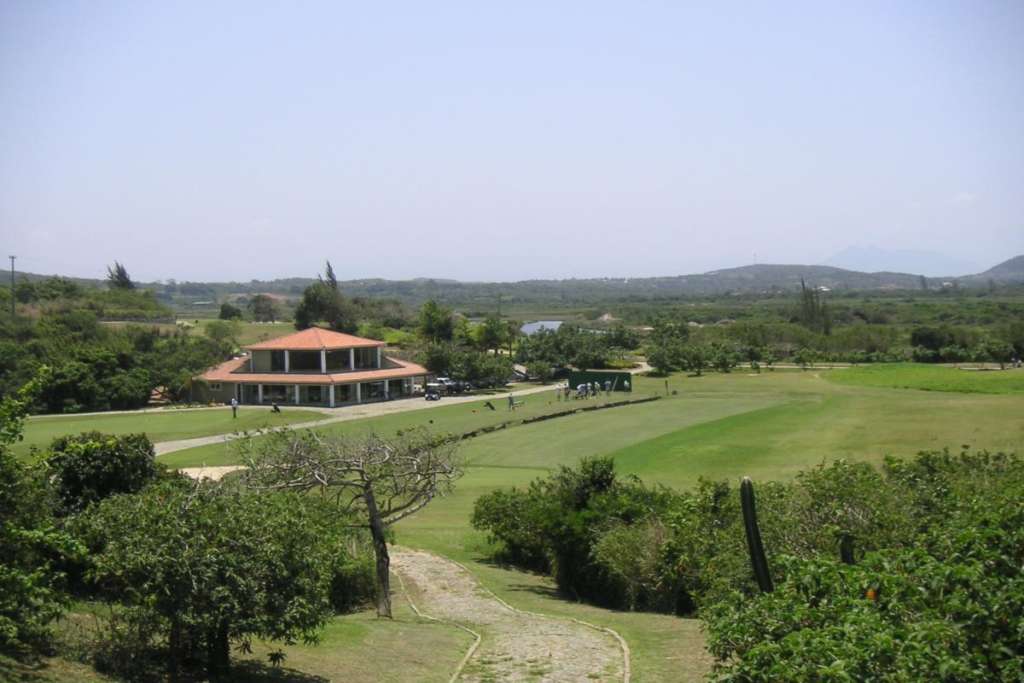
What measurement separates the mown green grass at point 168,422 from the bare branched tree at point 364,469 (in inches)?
1522

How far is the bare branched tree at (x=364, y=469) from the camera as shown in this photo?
20.2 m

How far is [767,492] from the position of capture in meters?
21.4

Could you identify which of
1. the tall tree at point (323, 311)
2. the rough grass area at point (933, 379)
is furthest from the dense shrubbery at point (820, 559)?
the tall tree at point (323, 311)

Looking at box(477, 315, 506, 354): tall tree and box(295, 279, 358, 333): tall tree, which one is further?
box(295, 279, 358, 333): tall tree

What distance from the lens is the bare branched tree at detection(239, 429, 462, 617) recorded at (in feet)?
66.2

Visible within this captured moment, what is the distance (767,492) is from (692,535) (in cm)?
200

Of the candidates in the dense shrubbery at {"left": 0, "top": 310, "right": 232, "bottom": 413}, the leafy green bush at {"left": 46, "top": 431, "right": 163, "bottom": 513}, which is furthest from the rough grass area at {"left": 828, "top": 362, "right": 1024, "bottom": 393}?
the leafy green bush at {"left": 46, "top": 431, "right": 163, "bottom": 513}

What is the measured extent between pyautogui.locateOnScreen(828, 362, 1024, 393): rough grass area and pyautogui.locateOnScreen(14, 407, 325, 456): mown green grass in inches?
1750

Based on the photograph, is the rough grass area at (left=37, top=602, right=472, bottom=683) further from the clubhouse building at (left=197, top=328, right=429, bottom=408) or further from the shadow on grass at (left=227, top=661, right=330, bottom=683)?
the clubhouse building at (left=197, top=328, right=429, bottom=408)

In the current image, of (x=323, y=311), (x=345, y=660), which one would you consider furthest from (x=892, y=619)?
(x=323, y=311)

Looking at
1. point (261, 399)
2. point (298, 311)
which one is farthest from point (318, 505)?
point (298, 311)

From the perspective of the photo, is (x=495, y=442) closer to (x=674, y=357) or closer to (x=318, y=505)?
(x=318, y=505)

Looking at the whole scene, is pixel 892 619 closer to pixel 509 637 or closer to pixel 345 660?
pixel 345 660

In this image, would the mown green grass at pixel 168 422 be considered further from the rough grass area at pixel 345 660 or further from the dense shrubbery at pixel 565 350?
the rough grass area at pixel 345 660
